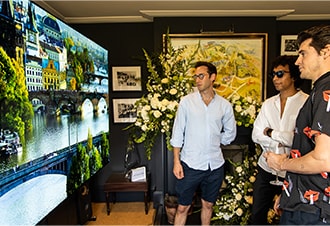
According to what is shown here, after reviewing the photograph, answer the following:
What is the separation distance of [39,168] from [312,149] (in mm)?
1442

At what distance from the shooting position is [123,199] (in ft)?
11.5

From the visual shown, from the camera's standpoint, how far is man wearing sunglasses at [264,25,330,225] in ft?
3.24

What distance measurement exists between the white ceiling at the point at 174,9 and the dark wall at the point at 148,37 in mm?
82

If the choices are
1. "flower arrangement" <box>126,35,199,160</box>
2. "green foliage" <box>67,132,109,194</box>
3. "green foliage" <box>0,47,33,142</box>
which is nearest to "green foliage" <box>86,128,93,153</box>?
"green foliage" <box>67,132,109,194</box>

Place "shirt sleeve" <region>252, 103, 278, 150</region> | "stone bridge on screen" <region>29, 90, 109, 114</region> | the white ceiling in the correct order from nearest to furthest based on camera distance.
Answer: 1. "stone bridge on screen" <region>29, 90, 109, 114</region>
2. "shirt sleeve" <region>252, 103, 278, 150</region>
3. the white ceiling

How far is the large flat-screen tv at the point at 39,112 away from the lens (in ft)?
3.71

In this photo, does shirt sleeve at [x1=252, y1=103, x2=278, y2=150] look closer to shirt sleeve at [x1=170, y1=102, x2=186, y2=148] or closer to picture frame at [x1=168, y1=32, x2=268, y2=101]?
shirt sleeve at [x1=170, y1=102, x2=186, y2=148]

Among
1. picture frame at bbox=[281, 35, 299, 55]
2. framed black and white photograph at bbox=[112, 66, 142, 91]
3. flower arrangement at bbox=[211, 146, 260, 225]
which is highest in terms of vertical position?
picture frame at bbox=[281, 35, 299, 55]

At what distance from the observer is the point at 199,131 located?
2.05m

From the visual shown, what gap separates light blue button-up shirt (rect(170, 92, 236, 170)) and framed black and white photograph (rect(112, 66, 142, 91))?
5.01 ft

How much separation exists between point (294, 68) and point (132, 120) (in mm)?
2330

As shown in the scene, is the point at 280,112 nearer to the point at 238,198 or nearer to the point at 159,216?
the point at 238,198

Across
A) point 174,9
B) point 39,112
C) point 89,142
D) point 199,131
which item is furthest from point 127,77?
point 39,112

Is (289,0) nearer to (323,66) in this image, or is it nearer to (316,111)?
(323,66)
